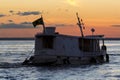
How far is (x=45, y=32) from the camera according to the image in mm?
59438

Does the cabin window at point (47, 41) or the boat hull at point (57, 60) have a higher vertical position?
the cabin window at point (47, 41)

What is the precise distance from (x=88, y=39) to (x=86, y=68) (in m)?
7.27

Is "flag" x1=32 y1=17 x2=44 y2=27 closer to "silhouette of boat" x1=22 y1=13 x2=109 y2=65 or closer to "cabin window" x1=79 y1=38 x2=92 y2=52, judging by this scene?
"silhouette of boat" x1=22 y1=13 x2=109 y2=65

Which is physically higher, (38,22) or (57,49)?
(38,22)

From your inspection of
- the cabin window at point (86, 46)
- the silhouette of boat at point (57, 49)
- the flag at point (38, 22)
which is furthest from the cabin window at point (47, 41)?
the cabin window at point (86, 46)

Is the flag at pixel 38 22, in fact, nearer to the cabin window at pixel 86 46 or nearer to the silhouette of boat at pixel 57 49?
the silhouette of boat at pixel 57 49

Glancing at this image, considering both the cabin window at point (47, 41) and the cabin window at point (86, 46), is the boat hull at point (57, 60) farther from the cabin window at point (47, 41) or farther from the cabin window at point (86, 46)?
the cabin window at point (47, 41)

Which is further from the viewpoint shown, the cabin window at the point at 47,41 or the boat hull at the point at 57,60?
the cabin window at the point at 47,41

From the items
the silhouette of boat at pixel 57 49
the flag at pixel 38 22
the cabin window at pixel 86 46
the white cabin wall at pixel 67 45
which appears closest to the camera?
the silhouette of boat at pixel 57 49

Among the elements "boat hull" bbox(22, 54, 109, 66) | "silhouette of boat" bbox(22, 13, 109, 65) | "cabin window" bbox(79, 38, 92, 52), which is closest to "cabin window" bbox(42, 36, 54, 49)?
"silhouette of boat" bbox(22, 13, 109, 65)

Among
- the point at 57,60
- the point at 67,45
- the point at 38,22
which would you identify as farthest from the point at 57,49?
the point at 38,22

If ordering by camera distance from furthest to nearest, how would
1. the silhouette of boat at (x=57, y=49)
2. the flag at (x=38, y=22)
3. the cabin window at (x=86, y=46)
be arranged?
the cabin window at (x=86, y=46) → the flag at (x=38, y=22) → the silhouette of boat at (x=57, y=49)

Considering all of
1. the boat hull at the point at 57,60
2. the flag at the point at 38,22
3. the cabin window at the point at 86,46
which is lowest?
the boat hull at the point at 57,60

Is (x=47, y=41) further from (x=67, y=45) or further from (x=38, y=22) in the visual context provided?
(x=67, y=45)
